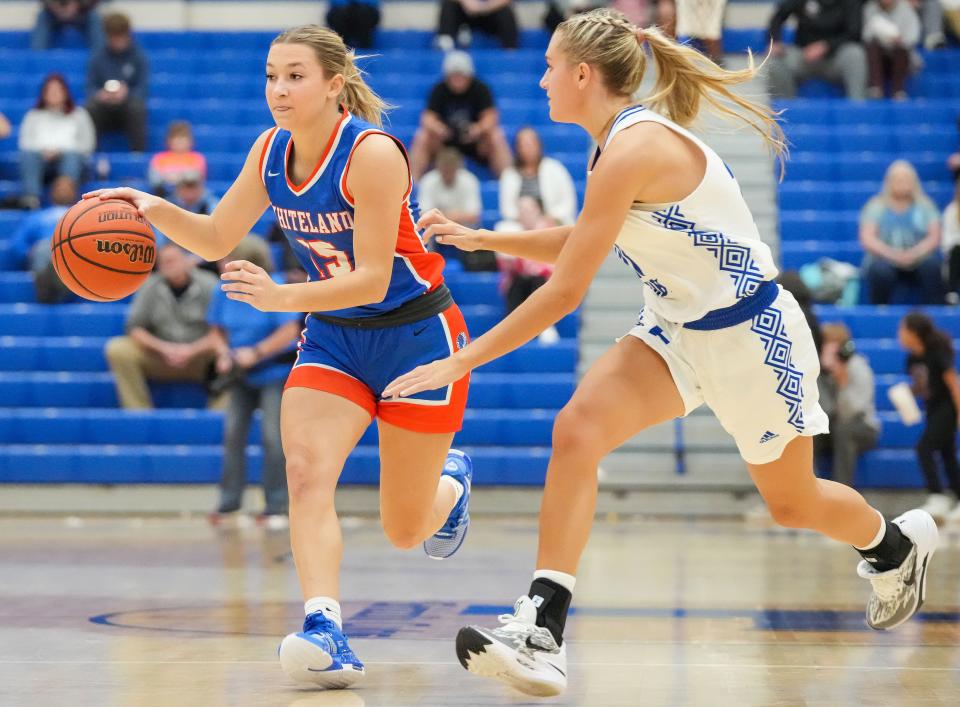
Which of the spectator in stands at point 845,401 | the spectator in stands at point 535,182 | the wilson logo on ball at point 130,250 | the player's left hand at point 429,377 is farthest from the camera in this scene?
the spectator in stands at point 535,182

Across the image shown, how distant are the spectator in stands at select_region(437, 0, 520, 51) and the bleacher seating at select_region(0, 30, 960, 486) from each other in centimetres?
25

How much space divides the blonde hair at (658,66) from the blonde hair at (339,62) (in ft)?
2.07

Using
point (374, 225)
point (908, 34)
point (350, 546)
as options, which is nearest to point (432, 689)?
point (374, 225)

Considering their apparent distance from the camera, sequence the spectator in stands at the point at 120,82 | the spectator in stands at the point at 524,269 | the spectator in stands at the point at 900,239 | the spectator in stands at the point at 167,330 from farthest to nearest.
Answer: the spectator in stands at the point at 120,82 → the spectator in stands at the point at 900,239 → the spectator in stands at the point at 524,269 → the spectator in stands at the point at 167,330

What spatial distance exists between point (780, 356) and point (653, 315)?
346 mm

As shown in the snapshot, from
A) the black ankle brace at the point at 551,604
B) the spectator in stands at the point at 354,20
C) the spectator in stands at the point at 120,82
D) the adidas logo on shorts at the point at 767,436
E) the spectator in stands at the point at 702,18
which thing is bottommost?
the black ankle brace at the point at 551,604

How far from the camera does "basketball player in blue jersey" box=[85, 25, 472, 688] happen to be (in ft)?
11.9

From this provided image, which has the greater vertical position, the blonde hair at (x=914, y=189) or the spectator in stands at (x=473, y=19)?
the spectator in stands at (x=473, y=19)

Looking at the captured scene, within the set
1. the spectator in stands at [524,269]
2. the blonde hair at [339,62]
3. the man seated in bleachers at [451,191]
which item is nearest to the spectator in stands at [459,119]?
the man seated in bleachers at [451,191]

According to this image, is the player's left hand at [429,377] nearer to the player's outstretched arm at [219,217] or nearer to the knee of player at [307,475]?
the knee of player at [307,475]

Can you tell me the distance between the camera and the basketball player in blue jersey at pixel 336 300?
363cm

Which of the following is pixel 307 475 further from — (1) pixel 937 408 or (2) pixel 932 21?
(2) pixel 932 21

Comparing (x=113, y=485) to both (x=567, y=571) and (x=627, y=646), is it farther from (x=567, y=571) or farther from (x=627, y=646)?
(x=567, y=571)

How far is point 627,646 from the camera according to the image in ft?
13.9
